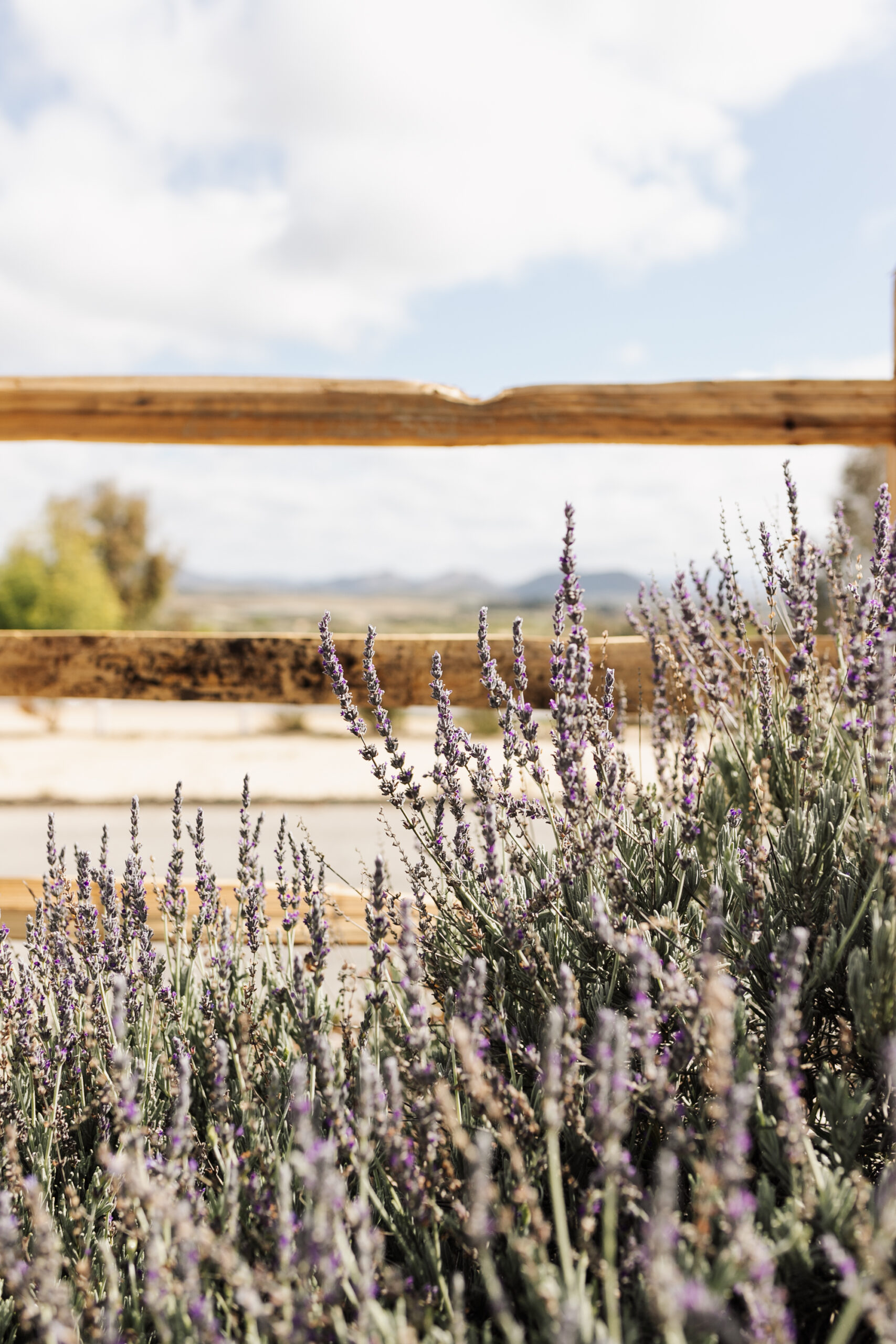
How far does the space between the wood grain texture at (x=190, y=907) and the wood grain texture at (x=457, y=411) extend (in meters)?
1.31

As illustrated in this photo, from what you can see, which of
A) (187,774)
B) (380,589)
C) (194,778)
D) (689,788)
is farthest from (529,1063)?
(380,589)

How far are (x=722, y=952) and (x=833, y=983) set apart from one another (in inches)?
7.0

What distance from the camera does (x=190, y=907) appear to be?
2.43 m

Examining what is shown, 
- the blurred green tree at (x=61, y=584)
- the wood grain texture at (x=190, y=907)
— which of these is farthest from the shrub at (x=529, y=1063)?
the blurred green tree at (x=61, y=584)

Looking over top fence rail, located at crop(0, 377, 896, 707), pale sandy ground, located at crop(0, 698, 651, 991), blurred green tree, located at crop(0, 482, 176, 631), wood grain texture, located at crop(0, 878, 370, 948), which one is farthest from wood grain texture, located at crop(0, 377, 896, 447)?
blurred green tree, located at crop(0, 482, 176, 631)

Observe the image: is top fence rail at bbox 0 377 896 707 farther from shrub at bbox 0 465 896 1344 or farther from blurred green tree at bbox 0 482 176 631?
blurred green tree at bbox 0 482 176 631

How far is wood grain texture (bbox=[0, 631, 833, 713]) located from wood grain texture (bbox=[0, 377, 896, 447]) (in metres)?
0.59

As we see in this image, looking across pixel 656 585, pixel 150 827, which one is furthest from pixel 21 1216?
pixel 150 827

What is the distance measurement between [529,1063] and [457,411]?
5.91 ft

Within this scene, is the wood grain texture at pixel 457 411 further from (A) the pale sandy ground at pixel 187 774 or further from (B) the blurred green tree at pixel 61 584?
(B) the blurred green tree at pixel 61 584

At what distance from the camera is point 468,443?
2.46 metres

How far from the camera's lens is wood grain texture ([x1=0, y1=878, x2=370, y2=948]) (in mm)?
2359

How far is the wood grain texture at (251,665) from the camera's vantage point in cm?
241

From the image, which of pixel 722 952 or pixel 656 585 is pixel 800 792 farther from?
pixel 656 585
